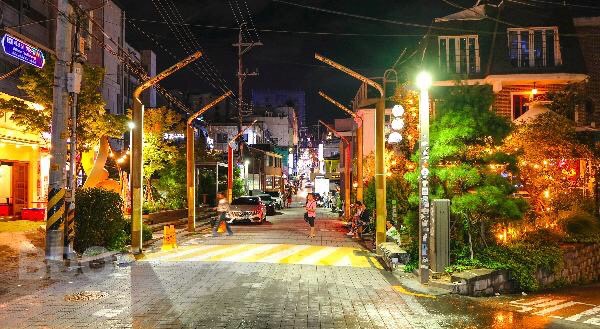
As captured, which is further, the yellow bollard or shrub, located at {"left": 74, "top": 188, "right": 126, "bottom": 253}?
the yellow bollard

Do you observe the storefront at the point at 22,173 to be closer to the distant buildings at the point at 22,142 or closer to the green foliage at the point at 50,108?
the distant buildings at the point at 22,142

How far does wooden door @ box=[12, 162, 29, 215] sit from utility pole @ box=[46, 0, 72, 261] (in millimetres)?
14193

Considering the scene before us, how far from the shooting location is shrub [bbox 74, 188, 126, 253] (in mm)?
15508

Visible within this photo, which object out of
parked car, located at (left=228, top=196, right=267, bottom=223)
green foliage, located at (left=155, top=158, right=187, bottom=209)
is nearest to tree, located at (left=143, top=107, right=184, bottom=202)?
green foliage, located at (left=155, top=158, right=187, bottom=209)

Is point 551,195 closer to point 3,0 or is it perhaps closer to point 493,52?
point 493,52

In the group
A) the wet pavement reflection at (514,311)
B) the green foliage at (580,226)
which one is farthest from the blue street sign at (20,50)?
the green foliage at (580,226)

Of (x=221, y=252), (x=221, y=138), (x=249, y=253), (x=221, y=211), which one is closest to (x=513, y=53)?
(x=221, y=211)

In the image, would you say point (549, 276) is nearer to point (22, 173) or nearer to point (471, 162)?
point (471, 162)

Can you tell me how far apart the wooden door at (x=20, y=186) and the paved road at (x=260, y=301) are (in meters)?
14.1

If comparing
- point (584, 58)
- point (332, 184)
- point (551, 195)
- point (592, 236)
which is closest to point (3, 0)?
point (551, 195)

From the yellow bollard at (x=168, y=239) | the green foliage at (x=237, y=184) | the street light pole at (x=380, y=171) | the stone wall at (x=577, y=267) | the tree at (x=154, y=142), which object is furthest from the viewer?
the green foliage at (x=237, y=184)

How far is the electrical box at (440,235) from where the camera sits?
13.2m

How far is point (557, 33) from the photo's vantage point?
2819 cm

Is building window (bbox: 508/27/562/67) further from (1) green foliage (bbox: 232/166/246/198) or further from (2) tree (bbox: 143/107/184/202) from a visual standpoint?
(1) green foliage (bbox: 232/166/246/198)
